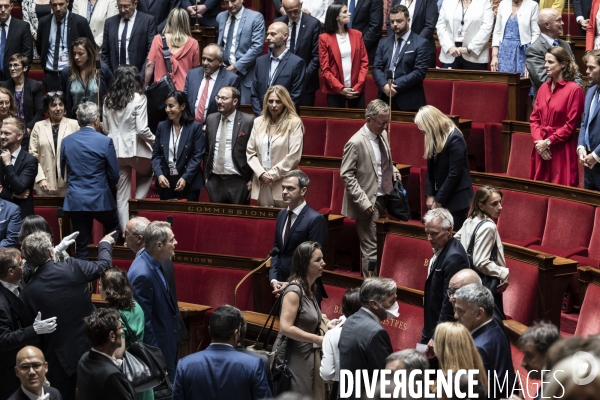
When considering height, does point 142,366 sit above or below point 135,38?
below

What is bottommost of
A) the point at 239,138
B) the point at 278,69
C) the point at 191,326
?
the point at 191,326

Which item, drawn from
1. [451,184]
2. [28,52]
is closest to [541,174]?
[451,184]

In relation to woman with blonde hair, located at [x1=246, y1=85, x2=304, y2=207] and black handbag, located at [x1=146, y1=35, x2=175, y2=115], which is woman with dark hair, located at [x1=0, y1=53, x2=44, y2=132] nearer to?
black handbag, located at [x1=146, y1=35, x2=175, y2=115]

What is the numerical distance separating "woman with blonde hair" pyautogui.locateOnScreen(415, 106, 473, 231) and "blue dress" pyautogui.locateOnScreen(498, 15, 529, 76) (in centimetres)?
202

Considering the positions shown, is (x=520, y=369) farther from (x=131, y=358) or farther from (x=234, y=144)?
(x=234, y=144)

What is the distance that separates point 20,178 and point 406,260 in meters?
2.09

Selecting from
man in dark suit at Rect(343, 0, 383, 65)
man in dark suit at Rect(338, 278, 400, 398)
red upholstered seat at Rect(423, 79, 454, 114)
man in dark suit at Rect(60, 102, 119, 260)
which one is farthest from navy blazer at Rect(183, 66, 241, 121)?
man in dark suit at Rect(338, 278, 400, 398)

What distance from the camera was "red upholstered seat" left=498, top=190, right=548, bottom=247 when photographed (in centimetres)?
538

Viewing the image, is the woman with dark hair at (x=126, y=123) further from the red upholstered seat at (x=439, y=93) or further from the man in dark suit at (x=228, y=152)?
the red upholstered seat at (x=439, y=93)

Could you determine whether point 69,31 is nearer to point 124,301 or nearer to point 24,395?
point 124,301

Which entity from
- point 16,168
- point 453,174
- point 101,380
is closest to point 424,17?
point 453,174

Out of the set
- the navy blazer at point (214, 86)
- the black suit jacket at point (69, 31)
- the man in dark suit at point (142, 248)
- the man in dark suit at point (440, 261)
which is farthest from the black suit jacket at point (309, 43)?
the man in dark suit at point (440, 261)

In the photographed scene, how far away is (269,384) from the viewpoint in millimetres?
3592

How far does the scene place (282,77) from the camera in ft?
20.6
